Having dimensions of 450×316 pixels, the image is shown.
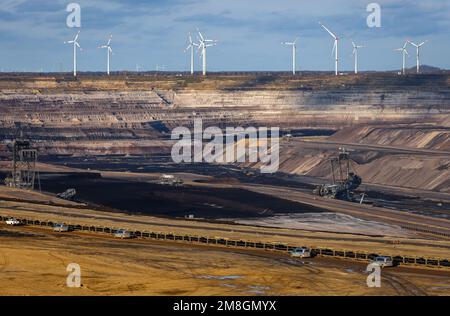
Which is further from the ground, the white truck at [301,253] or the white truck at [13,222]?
the white truck at [13,222]

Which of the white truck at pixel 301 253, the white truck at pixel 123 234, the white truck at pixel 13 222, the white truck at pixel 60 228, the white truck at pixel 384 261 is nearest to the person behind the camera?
the white truck at pixel 384 261

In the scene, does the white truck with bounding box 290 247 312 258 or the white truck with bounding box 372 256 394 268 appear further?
the white truck with bounding box 290 247 312 258

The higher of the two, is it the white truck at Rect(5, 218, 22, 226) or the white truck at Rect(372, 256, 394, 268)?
the white truck at Rect(5, 218, 22, 226)

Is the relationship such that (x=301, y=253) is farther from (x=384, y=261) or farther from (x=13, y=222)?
(x=13, y=222)

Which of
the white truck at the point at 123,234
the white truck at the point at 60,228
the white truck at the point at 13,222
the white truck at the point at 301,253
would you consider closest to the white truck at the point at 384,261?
the white truck at the point at 301,253

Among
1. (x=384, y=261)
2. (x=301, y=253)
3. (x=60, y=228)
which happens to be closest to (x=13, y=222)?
(x=60, y=228)

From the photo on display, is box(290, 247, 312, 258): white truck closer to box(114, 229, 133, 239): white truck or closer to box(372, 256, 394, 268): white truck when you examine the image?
box(372, 256, 394, 268): white truck

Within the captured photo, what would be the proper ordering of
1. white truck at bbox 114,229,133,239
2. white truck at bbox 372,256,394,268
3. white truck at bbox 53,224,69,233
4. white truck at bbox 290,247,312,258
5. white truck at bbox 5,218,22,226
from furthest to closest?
1. white truck at bbox 5,218,22,226
2. white truck at bbox 53,224,69,233
3. white truck at bbox 114,229,133,239
4. white truck at bbox 290,247,312,258
5. white truck at bbox 372,256,394,268

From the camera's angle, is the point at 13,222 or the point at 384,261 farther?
the point at 13,222

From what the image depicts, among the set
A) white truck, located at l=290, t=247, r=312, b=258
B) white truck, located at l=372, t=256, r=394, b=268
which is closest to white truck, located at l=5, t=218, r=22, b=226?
white truck, located at l=290, t=247, r=312, b=258

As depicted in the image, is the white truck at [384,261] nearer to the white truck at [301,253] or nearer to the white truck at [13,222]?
the white truck at [301,253]
